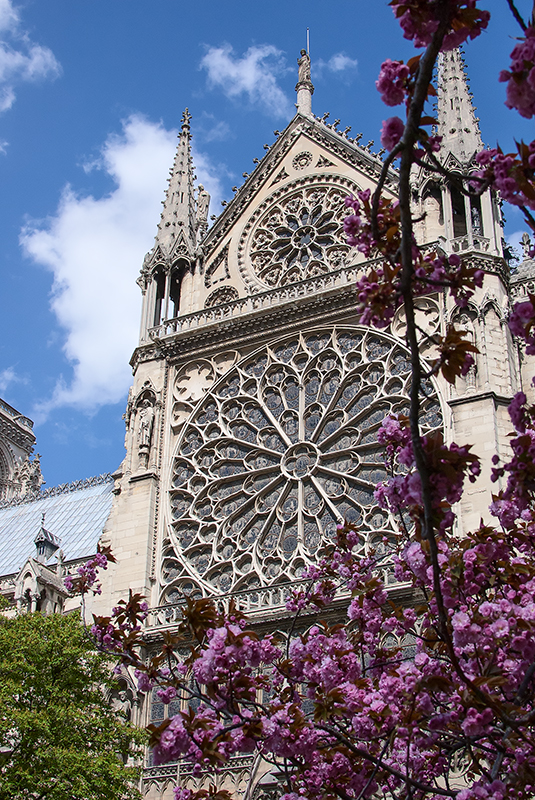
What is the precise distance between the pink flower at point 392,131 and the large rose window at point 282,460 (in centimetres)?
1321

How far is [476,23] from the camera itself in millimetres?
6367

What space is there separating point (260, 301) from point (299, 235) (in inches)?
95.3

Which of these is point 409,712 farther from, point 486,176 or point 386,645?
point 386,645

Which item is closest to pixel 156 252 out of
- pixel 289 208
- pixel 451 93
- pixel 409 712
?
pixel 289 208

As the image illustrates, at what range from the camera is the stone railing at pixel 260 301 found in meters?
23.0

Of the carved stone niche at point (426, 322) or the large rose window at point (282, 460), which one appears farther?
the carved stone niche at point (426, 322)

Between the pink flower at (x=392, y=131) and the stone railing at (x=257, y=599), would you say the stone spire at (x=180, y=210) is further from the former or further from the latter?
the pink flower at (x=392, y=131)

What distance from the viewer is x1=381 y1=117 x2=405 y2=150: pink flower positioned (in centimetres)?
672

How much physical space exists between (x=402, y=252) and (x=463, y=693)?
3814 mm

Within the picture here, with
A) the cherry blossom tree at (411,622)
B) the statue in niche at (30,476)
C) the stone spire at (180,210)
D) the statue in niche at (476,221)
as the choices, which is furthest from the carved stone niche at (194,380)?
the statue in niche at (30,476)

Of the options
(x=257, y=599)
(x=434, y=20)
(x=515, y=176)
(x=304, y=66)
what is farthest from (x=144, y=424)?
(x=434, y=20)

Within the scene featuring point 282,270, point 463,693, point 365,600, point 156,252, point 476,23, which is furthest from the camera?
point 156,252

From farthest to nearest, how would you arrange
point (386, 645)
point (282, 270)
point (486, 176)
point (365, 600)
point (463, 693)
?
1. point (282, 270)
2. point (386, 645)
3. point (365, 600)
4. point (463, 693)
5. point (486, 176)

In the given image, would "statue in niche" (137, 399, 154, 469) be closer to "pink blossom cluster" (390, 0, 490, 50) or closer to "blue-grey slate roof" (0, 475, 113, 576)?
"blue-grey slate roof" (0, 475, 113, 576)
